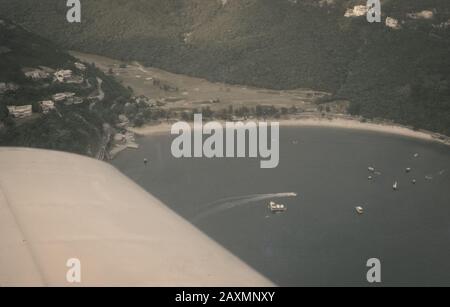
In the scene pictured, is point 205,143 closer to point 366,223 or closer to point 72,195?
point 366,223

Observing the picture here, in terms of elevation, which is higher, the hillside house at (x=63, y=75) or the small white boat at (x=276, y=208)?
the hillside house at (x=63, y=75)

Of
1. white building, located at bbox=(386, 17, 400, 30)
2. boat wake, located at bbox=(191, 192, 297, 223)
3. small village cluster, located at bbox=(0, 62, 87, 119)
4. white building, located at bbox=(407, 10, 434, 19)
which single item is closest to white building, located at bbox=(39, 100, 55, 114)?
small village cluster, located at bbox=(0, 62, 87, 119)

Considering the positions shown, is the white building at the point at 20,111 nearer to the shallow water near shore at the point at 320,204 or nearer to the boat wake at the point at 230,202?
the shallow water near shore at the point at 320,204

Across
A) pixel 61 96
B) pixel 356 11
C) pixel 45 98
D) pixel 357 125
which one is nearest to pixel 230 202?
pixel 45 98

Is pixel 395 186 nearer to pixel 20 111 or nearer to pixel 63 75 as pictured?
pixel 20 111

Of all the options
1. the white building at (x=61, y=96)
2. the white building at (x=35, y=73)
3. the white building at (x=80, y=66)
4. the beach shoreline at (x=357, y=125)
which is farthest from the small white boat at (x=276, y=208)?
the white building at (x=80, y=66)

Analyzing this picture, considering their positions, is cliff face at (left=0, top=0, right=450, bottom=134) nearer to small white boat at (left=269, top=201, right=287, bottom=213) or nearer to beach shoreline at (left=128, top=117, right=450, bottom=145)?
beach shoreline at (left=128, top=117, right=450, bottom=145)
